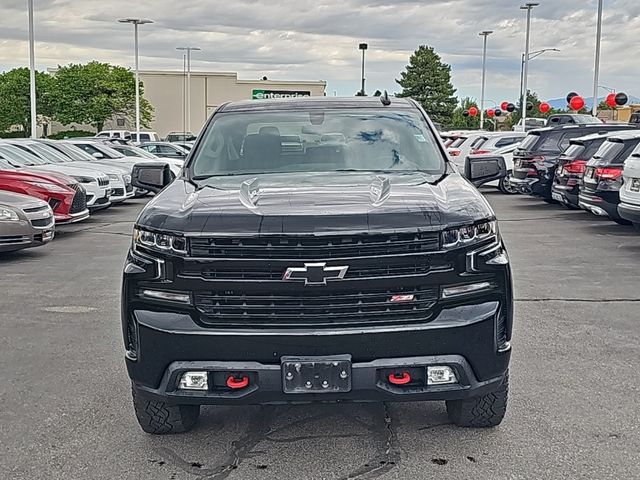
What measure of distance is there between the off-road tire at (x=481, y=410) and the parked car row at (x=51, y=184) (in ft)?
17.7

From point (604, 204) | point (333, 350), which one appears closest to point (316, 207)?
point (333, 350)

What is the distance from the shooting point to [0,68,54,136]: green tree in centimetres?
5959

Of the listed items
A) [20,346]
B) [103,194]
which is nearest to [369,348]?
[20,346]

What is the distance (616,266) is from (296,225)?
750 centimetres

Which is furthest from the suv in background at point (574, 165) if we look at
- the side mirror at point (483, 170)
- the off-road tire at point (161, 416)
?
the off-road tire at point (161, 416)

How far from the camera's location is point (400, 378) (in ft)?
12.7

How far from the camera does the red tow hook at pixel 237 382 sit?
12.6 feet

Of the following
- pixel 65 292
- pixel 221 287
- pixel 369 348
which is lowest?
pixel 65 292

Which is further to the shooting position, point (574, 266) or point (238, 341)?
point (574, 266)

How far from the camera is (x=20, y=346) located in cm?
650

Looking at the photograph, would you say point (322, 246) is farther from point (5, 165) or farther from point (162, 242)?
point (5, 165)

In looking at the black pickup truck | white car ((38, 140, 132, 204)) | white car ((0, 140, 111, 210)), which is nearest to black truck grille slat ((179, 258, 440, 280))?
the black pickup truck

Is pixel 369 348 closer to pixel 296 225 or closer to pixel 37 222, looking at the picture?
pixel 296 225

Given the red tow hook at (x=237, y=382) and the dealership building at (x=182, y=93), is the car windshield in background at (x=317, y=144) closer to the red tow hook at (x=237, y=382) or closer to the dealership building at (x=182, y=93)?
the red tow hook at (x=237, y=382)
